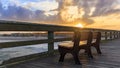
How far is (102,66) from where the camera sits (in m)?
5.68

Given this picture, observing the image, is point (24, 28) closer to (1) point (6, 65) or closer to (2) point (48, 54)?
(1) point (6, 65)

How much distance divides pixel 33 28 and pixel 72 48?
116 centimetres

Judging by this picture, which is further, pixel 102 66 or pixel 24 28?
pixel 24 28

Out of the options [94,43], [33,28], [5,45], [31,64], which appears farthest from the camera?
[94,43]

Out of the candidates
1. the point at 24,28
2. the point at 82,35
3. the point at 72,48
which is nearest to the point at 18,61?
the point at 24,28

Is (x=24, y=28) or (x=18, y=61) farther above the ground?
(x=24, y=28)

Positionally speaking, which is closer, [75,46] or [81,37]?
[75,46]

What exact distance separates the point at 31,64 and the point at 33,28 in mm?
1029

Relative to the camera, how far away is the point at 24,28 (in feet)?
19.9

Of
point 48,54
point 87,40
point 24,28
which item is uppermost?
point 24,28

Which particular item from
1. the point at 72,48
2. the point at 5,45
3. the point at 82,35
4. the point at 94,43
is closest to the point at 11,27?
the point at 5,45

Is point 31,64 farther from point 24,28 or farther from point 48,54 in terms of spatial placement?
point 48,54

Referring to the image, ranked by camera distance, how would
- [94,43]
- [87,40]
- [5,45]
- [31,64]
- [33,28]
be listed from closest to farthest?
[5,45], [31,64], [33,28], [87,40], [94,43]

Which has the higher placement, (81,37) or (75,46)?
(81,37)
